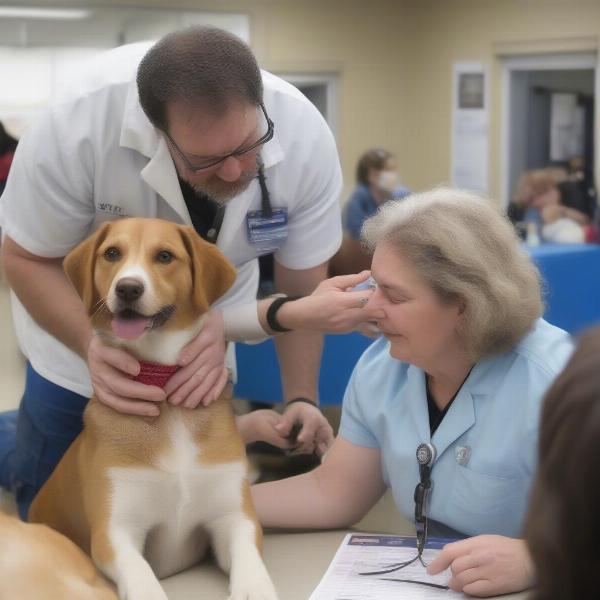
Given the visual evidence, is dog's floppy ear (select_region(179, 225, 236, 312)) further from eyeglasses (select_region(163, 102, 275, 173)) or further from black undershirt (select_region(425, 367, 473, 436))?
black undershirt (select_region(425, 367, 473, 436))

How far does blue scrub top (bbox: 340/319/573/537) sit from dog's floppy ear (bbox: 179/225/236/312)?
1.15 feet

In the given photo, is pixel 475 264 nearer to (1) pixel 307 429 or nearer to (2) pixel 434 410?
(2) pixel 434 410

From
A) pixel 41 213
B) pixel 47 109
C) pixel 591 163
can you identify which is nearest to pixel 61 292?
pixel 41 213

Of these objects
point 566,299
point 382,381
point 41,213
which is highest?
point 41,213

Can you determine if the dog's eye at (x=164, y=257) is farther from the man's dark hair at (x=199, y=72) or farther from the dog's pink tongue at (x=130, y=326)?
the man's dark hair at (x=199, y=72)

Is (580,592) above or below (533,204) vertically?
above

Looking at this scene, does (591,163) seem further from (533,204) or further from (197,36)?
(197,36)

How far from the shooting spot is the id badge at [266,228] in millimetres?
2045

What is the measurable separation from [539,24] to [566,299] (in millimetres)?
4581

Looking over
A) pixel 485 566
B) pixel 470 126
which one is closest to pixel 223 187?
pixel 485 566

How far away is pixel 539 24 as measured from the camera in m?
9.12

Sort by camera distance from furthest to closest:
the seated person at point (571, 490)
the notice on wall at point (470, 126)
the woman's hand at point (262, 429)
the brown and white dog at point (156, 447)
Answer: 1. the notice on wall at point (470, 126)
2. the woman's hand at point (262, 429)
3. the brown and white dog at point (156, 447)
4. the seated person at point (571, 490)

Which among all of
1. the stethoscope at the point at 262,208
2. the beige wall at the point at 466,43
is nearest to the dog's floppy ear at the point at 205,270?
the stethoscope at the point at 262,208

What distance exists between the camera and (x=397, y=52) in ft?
33.9
